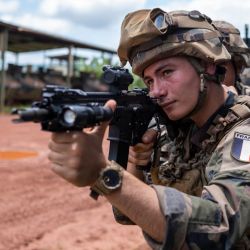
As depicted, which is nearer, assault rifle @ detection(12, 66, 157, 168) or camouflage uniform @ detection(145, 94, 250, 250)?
assault rifle @ detection(12, 66, 157, 168)

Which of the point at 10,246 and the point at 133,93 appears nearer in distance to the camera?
the point at 133,93

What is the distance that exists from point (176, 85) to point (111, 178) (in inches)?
29.5

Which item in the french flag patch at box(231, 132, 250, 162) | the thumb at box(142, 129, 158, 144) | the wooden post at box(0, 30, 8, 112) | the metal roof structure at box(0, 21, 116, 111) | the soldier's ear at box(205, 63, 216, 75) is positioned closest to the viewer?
the french flag patch at box(231, 132, 250, 162)

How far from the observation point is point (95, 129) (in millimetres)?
2184

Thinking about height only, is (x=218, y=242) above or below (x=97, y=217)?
above

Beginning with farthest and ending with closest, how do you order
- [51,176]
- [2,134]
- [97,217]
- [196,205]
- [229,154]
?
[2,134] → [51,176] → [97,217] → [229,154] → [196,205]

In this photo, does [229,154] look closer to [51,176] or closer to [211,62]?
[211,62]

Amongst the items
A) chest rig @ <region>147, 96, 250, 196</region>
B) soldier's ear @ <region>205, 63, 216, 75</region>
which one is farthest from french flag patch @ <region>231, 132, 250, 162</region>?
soldier's ear @ <region>205, 63, 216, 75</region>

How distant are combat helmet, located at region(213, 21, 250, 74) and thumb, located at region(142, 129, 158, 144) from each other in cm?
236

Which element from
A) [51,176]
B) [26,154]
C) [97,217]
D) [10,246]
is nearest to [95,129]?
[10,246]

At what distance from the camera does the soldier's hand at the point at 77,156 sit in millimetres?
2059

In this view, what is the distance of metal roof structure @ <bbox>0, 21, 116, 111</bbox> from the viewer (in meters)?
25.8

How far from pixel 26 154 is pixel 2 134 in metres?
4.27

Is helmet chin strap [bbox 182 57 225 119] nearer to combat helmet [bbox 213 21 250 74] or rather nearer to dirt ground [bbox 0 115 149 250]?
combat helmet [bbox 213 21 250 74]
